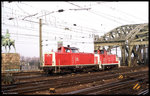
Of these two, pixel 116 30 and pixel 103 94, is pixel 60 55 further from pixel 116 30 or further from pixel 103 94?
pixel 116 30

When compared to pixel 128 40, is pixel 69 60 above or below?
below

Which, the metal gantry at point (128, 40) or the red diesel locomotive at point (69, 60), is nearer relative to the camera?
the red diesel locomotive at point (69, 60)

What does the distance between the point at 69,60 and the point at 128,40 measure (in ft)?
78.6

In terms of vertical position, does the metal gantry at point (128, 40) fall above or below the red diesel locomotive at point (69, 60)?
above

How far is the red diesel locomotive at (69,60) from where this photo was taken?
21.6m

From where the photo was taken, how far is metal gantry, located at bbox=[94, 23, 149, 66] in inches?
1671

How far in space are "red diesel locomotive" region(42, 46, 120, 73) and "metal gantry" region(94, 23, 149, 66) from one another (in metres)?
13.0

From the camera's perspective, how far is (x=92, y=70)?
2825 centimetres

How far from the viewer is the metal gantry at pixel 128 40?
42.4 m

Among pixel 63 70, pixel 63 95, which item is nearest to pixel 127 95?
pixel 63 95

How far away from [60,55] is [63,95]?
1166 cm

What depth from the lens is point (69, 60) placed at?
23.0 m

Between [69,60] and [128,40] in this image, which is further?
[128,40]

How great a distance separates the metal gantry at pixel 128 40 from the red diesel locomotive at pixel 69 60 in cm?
1304
